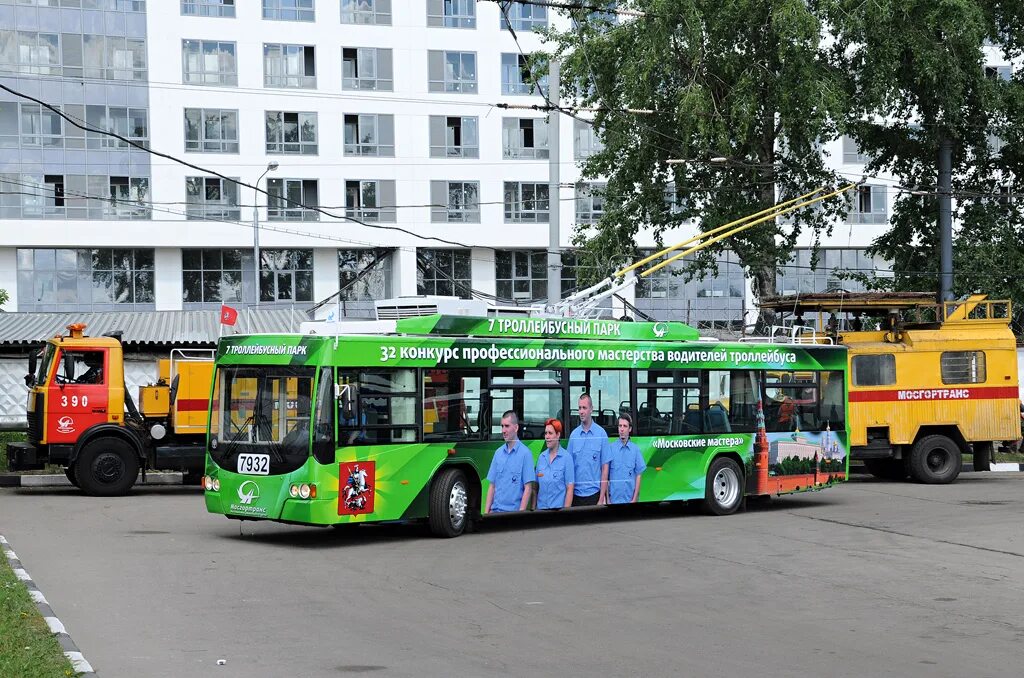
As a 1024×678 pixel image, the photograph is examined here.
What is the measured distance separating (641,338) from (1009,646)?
387 inches

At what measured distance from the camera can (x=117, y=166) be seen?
1828 inches

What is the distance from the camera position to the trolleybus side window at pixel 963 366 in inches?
1006

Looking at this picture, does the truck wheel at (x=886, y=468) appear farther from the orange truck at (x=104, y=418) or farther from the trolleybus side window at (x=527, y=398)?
the orange truck at (x=104, y=418)

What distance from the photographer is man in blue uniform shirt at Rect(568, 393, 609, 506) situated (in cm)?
1770

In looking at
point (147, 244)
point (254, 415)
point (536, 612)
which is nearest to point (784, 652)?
point (536, 612)

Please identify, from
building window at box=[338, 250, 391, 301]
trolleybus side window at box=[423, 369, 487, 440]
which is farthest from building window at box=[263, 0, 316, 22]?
trolleybus side window at box=[423, 369, 487, 440]

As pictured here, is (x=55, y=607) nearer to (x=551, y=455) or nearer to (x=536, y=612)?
(x=536, y=612)

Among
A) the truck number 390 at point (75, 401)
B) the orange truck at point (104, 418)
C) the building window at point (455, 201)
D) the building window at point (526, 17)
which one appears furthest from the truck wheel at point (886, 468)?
the building window at point (526, 17)

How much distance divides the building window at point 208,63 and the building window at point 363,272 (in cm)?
762

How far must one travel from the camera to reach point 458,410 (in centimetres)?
1642

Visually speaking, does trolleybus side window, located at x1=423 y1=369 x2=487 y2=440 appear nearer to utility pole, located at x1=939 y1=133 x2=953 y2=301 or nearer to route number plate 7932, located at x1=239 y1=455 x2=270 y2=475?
route number plate 7932, located at x1=239 y1=455 x2=270 y2=475

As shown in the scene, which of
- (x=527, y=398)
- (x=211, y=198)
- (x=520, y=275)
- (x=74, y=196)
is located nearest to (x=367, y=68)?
(x=211, y=198)

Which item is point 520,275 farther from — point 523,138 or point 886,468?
point 886,468

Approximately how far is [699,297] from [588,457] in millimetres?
36537
